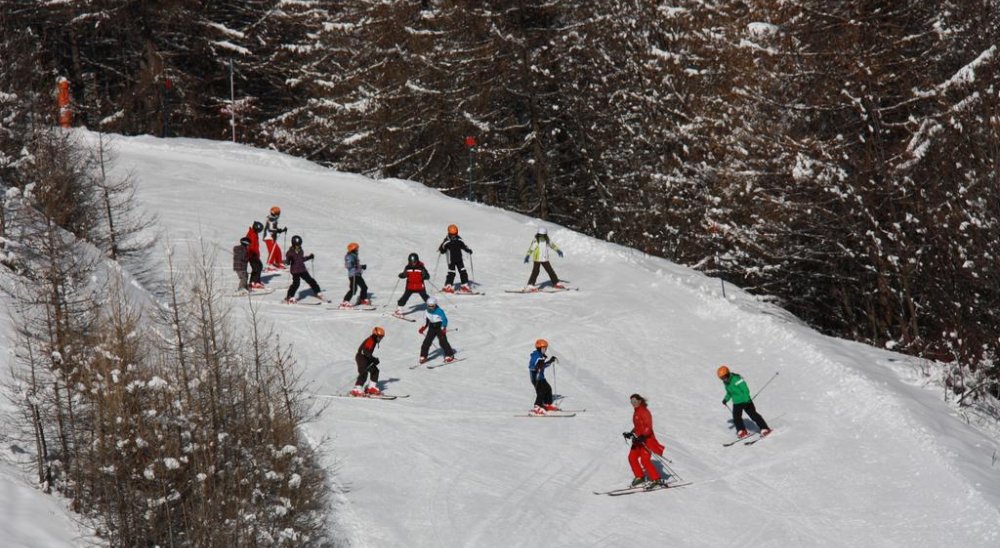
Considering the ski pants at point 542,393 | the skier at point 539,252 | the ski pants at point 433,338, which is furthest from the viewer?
the skier at point 539,252

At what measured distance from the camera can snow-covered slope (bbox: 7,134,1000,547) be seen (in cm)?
1502

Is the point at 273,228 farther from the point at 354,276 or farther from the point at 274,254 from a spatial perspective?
the point at 354,276

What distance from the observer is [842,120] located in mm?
28703

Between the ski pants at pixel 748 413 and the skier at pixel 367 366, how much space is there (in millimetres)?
6236

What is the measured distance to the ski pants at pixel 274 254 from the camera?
87.6ft

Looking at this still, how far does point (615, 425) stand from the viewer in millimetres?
18312

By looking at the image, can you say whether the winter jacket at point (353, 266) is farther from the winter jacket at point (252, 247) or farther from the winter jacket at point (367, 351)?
the winter jacket at point (367, 351)

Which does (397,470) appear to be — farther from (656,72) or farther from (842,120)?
(656,72)

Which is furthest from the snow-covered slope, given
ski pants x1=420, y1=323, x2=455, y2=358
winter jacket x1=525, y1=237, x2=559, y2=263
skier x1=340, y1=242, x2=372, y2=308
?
winter jacket x1=525, y1=237, x2=559, y2=263

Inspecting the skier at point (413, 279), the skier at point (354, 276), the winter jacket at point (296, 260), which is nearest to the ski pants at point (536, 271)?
the skier at point (413, 279)

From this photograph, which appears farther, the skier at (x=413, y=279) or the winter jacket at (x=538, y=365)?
the skier at (x=413, y=279)

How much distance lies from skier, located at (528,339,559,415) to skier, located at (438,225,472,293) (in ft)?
20.2

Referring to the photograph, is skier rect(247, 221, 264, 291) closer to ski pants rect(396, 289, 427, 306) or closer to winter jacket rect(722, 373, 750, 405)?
ski pants rect(396, 289, 427, 306)

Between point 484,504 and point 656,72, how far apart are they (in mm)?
25396
